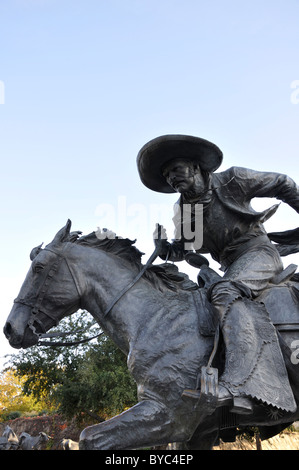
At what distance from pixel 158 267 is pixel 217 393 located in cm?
139

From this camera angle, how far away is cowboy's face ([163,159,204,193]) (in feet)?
13.8

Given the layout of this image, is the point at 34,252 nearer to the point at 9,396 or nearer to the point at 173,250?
the point at 173,250

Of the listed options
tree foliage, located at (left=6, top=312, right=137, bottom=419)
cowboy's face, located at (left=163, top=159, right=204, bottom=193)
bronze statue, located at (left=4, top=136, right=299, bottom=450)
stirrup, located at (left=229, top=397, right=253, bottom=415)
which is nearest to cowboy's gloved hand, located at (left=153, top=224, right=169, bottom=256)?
bronze statue, located at (left=4, top=136, right=299, bottom=450)

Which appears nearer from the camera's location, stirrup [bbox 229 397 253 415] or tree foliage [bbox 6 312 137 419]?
stirrup [bbox 229 397 253 415]

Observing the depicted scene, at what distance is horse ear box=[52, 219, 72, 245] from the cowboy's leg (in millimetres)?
1552

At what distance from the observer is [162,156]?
4.26m

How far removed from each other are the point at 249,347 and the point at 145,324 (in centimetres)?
87

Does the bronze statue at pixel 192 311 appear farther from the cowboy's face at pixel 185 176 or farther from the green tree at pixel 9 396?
the green tree at pixel 9 396

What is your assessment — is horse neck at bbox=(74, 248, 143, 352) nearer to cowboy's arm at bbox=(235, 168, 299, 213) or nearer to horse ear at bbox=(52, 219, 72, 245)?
horse ear at bbox=(52, 219, 72, 245)

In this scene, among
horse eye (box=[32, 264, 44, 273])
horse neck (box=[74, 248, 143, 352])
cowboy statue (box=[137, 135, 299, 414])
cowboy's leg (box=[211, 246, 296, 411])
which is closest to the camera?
cowboy's leg (box=[211, 246, 296, 411])

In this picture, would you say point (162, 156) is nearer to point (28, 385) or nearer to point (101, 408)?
point (101, 408)
